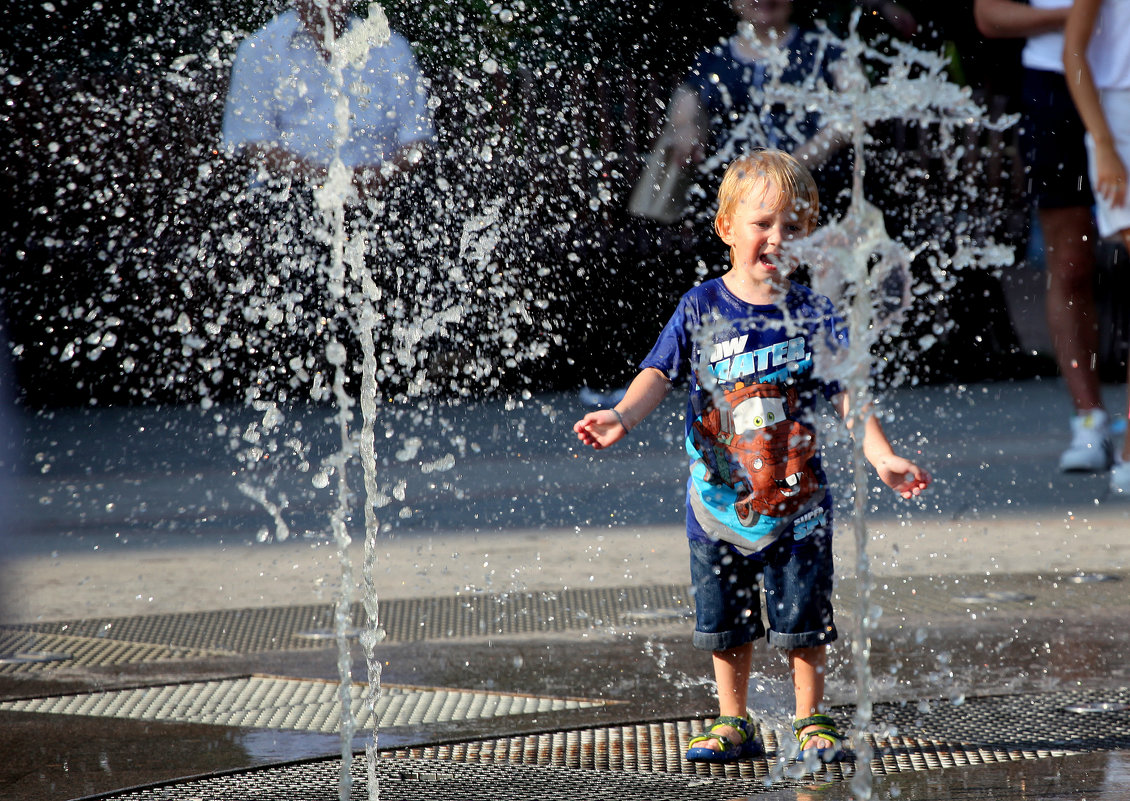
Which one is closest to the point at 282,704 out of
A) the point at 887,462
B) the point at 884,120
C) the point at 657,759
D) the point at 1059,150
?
the point at 657,759

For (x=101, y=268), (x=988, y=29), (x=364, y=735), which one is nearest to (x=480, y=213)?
(x=101, y=268)

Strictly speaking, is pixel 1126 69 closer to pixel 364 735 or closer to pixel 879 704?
pixel 879 704

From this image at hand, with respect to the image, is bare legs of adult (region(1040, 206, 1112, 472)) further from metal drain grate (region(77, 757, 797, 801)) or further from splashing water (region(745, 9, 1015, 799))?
metal drain grate (region(77, 757, 797, 801))

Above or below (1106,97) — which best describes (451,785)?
below

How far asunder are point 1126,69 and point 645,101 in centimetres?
364

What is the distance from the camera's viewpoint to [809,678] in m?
2.46

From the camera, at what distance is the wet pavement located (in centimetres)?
243

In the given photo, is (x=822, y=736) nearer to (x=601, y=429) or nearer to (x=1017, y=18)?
(x=601, y=429)

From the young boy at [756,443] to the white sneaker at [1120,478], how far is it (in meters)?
2.84

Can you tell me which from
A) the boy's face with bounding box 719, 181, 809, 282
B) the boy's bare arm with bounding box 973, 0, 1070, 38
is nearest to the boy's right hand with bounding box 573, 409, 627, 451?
the boy's face with bounding box 719, 181, 809, 282

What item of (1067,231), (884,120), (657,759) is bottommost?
(657,759)

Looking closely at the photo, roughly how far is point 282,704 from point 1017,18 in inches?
183

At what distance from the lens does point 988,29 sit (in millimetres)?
7664

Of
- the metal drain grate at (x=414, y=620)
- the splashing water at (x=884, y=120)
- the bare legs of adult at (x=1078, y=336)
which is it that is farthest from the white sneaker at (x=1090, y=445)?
the metal drain grate at (x=414, y=620)
